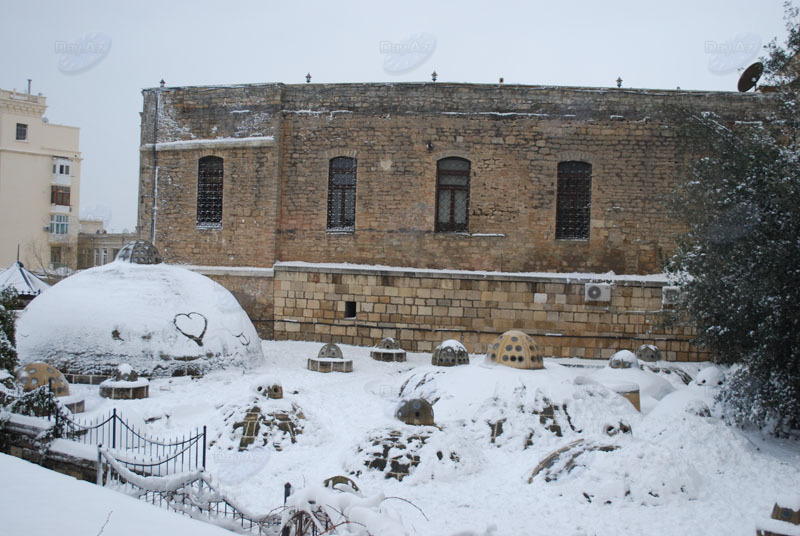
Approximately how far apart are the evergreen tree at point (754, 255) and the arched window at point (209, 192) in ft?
39.6

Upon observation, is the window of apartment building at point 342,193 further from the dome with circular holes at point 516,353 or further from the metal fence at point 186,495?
the metal fence at point 186,495

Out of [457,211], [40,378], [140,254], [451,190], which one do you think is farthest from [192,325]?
[451,190]

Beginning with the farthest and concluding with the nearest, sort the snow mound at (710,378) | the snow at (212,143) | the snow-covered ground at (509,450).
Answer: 1. the snow at (212,143)
2. the snow mound at (710,378)
3. the snow-covered ground at (509,450)

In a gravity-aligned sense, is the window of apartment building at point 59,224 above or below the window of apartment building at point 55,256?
above

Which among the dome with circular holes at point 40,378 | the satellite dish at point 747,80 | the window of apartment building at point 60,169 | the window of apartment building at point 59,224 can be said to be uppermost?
the satellite dish at point 747,80

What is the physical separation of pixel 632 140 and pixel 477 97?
3916 millimetres

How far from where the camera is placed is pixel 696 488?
297 inches

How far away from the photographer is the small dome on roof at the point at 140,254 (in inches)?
545

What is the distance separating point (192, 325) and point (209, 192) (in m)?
6.24

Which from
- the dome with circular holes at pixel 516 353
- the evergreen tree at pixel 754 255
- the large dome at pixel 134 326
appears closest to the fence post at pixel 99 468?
the large dome at pixel 134 326

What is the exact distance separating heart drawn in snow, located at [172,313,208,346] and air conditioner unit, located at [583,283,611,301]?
8821mm

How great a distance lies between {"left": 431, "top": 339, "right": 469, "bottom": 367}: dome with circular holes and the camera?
501 inches

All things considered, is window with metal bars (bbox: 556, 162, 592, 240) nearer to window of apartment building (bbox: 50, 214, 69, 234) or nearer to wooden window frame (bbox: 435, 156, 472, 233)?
wooden window frame (bbox: 435, 156, 472, 233)

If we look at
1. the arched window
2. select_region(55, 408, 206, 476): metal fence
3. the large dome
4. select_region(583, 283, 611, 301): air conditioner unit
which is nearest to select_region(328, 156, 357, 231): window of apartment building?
the arched window
